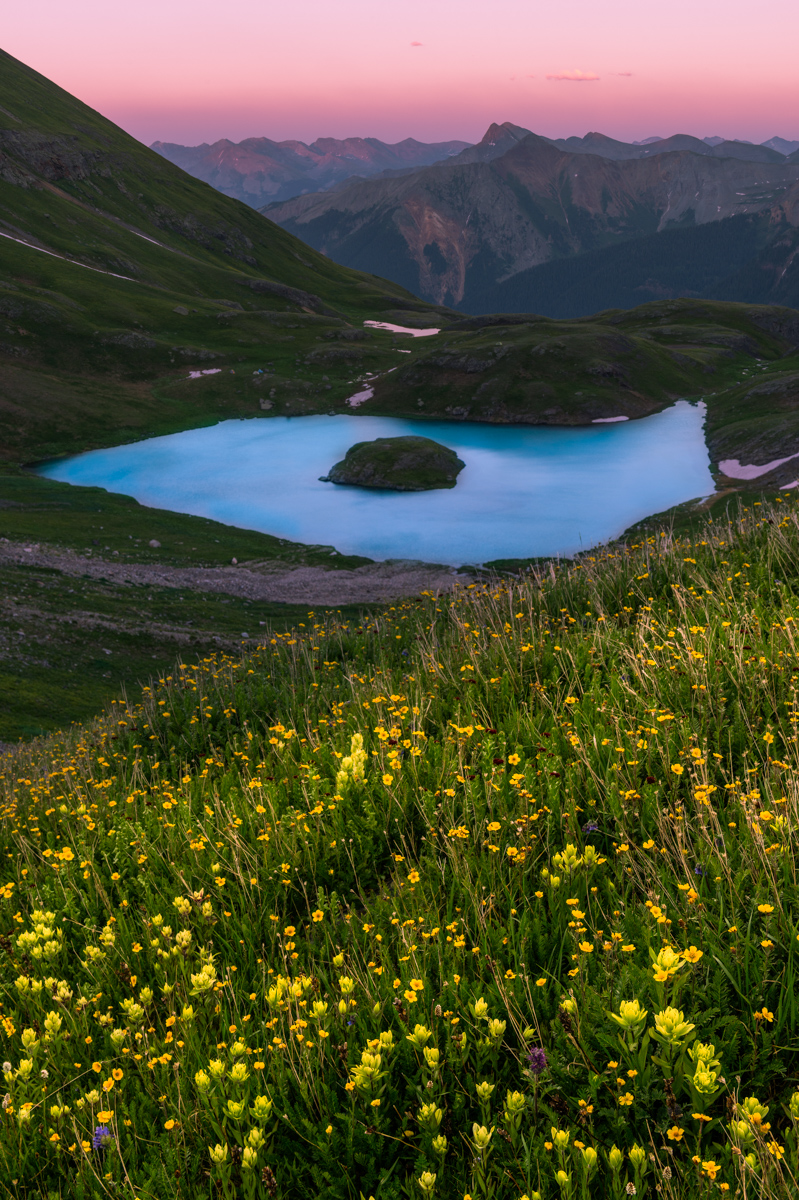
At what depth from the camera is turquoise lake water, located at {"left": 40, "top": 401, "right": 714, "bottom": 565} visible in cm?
6912

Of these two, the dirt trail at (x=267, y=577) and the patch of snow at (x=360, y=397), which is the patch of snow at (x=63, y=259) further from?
the dirt trail at (x=267, y=577)

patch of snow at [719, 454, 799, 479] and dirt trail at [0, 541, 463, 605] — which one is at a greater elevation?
patch of snow at [719, 454, 799, 479]

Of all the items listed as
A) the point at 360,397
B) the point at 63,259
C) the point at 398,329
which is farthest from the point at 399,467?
the point at 63,259

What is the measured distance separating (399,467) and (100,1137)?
3282 inches

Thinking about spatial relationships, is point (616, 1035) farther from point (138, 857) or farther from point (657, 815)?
point (138, 857)

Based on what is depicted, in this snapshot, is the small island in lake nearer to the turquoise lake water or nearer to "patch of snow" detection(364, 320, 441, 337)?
the turquoise lake water

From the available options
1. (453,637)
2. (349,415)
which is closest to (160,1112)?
(453,637)

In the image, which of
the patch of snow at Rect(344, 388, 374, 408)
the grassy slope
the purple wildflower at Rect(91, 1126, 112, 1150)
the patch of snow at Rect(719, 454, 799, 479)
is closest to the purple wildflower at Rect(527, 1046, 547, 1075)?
the purple wildflower at Rect(91, 1126, 112, 1150)

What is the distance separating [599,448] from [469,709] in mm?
98575

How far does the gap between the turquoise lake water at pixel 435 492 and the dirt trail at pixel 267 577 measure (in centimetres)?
848

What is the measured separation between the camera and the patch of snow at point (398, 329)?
16725 cm

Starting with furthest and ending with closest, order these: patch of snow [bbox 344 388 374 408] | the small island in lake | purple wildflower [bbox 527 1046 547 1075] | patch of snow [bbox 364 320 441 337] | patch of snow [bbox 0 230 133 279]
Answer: patch of snow [bbox 364 320 441 337] → patch of snow [bbox 0 230 133 279] → patch of snow [bbox 344 388 374 408] → the small island in lake → purple wildflower [bbox 527 1046 547 1075]

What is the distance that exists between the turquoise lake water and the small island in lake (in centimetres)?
162

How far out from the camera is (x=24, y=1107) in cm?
344
